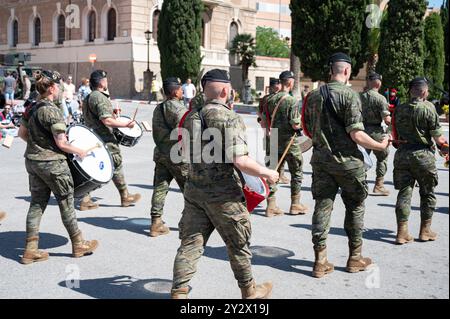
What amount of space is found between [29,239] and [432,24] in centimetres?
2970

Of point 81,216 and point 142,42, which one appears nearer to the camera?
point 81,216

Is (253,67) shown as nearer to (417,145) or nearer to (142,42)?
(142,42)

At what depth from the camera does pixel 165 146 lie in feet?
21.1

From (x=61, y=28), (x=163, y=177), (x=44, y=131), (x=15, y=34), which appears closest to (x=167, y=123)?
(x=163, y=177)

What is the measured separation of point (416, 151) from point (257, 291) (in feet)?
9.25

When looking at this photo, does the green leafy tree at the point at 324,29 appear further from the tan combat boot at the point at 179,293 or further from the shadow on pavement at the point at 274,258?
the tan combat boot at the point at 179,293

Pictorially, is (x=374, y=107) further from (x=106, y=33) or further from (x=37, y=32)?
(x=37, y=32)

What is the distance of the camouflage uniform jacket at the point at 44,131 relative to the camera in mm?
5172

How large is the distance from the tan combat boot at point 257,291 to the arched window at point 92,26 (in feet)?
123

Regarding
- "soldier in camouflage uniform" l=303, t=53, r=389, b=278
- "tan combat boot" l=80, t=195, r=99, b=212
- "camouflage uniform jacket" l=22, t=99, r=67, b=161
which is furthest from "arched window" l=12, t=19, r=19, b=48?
"soldier in camouflage uniform" l=303, t=53, r=389, b=278

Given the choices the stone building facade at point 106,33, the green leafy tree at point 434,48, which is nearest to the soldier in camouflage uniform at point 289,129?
the green leafy tree at point 434,48

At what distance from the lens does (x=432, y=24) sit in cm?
3044

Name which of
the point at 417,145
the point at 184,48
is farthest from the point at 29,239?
the point at 184,48

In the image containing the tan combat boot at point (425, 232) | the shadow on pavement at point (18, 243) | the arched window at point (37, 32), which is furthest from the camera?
the arched window at point (37, 32)
